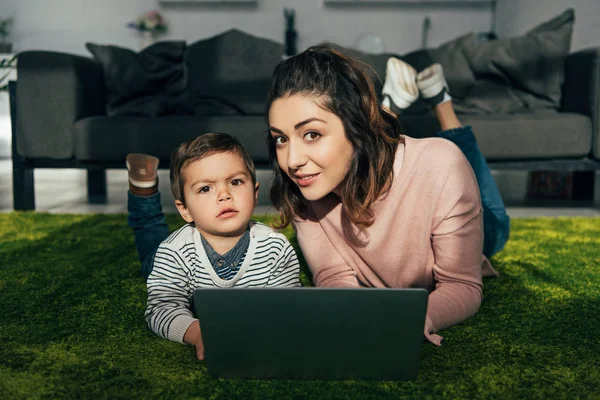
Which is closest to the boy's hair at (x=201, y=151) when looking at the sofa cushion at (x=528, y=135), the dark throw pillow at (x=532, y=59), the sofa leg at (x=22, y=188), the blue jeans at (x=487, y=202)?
the blue jeans at (x=487, y=202)

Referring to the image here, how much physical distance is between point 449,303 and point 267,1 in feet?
17.9

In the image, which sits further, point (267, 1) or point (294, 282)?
point (267, 1)

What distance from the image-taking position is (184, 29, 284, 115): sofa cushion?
293 centimetres

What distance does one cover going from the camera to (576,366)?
96 cm

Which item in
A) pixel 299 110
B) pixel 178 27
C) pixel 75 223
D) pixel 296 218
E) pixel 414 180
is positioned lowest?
pixel 75 223

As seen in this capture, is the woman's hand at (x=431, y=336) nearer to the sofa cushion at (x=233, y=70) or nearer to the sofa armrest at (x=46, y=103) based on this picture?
the sofa cushion at (x=233, y=70)

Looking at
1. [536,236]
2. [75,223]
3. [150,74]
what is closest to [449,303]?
[536,236]

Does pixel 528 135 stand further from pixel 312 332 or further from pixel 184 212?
pixel 312 332

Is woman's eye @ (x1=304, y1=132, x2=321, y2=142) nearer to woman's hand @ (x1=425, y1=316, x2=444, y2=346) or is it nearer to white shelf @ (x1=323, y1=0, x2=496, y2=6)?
Result: woman's hand @ (x1=425, y1=316, x2=444, y2=346)

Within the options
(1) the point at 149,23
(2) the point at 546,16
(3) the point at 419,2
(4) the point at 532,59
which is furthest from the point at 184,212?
(3) the point at 419,2

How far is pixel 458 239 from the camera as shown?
1157 millimetres

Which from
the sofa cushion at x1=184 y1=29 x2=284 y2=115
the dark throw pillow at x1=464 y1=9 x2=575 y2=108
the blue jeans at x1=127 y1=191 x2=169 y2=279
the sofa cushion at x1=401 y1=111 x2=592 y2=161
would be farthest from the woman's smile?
the dark throw pillow at x1=464 y1=9 x2=575 y2=108

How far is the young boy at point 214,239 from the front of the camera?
117cm

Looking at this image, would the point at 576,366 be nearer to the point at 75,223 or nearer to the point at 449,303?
the point at 449,303
